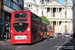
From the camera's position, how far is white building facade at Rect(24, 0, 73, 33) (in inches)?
3676

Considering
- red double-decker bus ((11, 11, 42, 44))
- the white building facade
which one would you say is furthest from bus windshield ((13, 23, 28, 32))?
the white building facade

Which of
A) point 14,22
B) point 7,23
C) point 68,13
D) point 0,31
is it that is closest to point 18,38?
point 14,22

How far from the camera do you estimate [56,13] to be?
99.4m

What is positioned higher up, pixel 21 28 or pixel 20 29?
pixel 21 28

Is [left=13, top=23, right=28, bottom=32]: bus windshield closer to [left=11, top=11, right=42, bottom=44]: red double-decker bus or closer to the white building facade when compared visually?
[left=11, top=11, right=42, bottom=44]: red double-decker bus

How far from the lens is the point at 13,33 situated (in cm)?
1841

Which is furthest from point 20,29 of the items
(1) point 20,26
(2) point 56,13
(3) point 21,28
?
(2) point 56,13

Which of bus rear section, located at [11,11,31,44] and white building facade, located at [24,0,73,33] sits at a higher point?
white building facade, located at [24,0,73,33]

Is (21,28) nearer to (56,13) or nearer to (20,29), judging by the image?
(20,29)

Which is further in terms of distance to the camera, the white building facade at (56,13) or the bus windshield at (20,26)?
the white building facade at (56,13)

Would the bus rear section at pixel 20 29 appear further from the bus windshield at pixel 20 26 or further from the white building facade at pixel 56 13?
the white building facade at pixel 56 13

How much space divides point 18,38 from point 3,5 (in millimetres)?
15541

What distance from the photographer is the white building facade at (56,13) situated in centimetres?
9338

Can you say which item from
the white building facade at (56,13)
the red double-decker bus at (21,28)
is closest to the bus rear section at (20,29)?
the red double-decker bus at (21,28)
